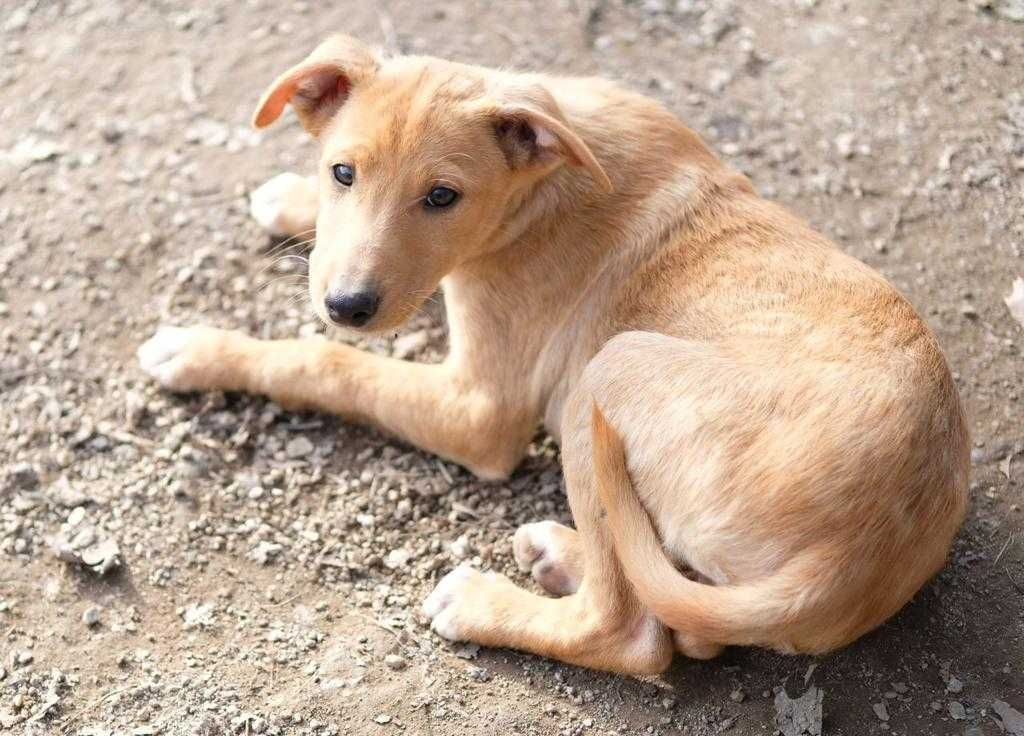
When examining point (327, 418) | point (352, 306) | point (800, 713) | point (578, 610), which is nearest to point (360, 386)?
point (327, 418)

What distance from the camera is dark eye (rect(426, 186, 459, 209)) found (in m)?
4.60

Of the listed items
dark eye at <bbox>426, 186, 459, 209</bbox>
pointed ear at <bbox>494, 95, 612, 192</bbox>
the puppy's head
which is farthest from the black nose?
pointed ear at <bbox>494, 95, 612, 192</bbox>

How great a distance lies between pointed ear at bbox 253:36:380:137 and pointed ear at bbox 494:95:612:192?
62 centimetres

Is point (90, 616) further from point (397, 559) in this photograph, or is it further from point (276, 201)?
point (276, 201)

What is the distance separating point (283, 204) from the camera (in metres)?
6.16

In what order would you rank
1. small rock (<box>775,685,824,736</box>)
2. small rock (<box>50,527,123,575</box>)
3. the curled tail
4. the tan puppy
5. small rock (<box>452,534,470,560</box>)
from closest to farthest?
the curled tail → the tan puppy → small rock (<box>775,685,824,736</box>) → small rock (<box>50,527,123,575</box>) → small rock (<box>452,534,470,560</box>)

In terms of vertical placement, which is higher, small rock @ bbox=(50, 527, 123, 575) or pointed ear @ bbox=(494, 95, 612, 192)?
pointed ear @ bbox=(494, 95, 612, 192)

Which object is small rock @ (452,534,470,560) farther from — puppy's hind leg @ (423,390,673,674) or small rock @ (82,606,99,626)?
small rock @ (82,606,99,626)

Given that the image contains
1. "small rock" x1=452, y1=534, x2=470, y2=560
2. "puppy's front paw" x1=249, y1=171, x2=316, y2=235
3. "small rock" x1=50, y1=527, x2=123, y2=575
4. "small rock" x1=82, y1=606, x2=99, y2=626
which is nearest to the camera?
"small rock" x1=82, y1=606, x2=99, y2=626

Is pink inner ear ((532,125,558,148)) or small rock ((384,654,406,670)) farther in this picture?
small rock ((384,654,406,670))

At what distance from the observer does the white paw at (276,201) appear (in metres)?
6.15

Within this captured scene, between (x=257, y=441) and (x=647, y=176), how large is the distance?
7.43 feet

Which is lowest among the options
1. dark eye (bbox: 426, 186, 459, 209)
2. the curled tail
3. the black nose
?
the curled tail

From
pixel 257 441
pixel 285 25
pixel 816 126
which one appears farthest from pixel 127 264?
pixel 816 126
